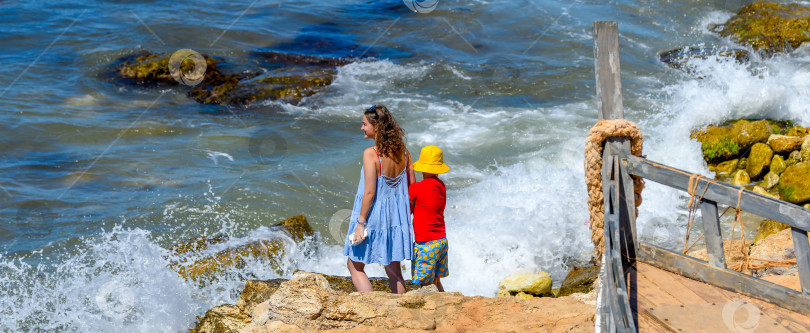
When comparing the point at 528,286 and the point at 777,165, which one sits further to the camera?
the point at 777,165

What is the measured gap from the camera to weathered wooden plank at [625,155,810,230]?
3.27 meters

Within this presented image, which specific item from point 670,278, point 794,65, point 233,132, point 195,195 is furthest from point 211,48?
point 670,278

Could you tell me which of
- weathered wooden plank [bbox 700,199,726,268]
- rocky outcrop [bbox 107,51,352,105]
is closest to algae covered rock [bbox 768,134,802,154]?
weathered wooden plank [bbox 700,199,726,268]

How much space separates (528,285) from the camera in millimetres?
6793

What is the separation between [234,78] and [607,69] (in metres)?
10.7

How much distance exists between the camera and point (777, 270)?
199 inches

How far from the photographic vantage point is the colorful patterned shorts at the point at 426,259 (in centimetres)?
537

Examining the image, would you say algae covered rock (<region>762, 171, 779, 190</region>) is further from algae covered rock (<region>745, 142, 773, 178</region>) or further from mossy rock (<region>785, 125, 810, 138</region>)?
mossy rock (<region>785, 125, 810, 138</region>)

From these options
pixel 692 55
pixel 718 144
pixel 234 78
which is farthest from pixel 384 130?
pixel 692 55

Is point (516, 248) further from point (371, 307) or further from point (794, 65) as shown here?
point (794, 65)

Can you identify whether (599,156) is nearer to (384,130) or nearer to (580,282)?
(384,130)

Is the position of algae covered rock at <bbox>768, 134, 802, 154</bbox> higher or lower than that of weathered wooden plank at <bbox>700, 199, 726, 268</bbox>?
lower

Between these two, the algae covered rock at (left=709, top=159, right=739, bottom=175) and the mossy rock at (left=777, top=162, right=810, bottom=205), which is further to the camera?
the algae covered rock at (left=709, top=159, right=739, bottom=175)

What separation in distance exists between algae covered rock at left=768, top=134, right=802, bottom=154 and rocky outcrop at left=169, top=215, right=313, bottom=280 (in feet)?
21.8
